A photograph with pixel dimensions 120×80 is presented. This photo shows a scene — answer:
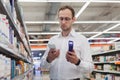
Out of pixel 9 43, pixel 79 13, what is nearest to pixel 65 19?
pixel 9 43

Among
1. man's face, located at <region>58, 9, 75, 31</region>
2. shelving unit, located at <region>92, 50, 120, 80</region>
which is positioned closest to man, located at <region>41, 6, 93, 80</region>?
man's face, located at <region>58, 9, 75, 31</region>

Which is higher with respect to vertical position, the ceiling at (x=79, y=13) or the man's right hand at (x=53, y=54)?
the ceiling at (x=79, y=13)

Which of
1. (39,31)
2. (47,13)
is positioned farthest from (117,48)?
(39,31)

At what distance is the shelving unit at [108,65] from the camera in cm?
698

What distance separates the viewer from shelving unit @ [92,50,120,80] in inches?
275

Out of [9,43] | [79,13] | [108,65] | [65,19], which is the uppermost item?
[79,13]

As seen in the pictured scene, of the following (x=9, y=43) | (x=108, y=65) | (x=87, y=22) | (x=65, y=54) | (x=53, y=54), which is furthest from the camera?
(x=87, y=22)

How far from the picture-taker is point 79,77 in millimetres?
2650

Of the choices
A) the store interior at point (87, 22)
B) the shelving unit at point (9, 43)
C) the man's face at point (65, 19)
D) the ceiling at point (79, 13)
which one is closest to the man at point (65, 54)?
the man's face at point (65, 19)

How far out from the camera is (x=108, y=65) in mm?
7730

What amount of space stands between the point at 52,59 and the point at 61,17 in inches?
18.6

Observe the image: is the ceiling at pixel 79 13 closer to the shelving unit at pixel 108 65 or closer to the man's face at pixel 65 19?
the shelving unit at pixel 108 65

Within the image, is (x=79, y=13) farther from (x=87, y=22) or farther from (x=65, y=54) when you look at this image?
(x=65, y=54)

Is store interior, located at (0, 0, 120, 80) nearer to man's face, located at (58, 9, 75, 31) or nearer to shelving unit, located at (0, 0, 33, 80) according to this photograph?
shelving unit, located at (0, 0, 33, 80)
